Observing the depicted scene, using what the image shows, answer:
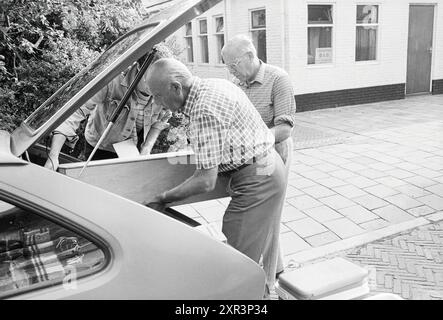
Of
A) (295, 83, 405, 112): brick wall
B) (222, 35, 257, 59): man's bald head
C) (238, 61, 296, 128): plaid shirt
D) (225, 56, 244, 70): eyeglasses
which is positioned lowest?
(295, 83, 405, 112): brick wall

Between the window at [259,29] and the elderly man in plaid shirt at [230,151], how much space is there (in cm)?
997

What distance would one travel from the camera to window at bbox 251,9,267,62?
11.8 meters

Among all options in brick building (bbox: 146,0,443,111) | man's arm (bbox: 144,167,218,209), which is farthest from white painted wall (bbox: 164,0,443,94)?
man's arm (bbox: 144,167,218,209)

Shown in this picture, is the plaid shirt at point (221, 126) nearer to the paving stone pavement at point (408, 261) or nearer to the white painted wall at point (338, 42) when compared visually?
the paving stone pavement at point (408, 261)

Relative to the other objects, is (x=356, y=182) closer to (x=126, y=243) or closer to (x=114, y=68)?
(x=114, y=68)

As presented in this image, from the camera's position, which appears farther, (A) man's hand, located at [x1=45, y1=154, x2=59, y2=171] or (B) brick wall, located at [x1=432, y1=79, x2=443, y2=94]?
(B) brick wall, located at [x1=432, y1=79, x2=443, y2=94]

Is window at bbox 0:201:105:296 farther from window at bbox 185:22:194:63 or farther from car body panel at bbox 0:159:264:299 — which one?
window at bbox 185:22:194:63

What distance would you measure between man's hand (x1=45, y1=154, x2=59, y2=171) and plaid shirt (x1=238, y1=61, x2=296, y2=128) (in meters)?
1.43

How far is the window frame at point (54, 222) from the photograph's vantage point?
136 cm

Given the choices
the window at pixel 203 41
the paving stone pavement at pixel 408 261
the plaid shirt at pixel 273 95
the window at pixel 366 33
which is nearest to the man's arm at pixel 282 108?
the plaid shirt at pixel 273 95

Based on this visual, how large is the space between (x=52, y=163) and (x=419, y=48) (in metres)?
13.5

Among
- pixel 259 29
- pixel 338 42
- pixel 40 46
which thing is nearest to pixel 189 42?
pixel 259 29

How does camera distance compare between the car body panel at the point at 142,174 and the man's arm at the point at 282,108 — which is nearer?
the car body panel at the point at 142,174

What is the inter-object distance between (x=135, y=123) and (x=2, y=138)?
144 cm
